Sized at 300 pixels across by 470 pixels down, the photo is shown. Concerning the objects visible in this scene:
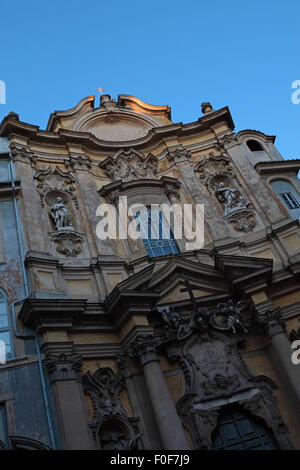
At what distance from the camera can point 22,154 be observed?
1525 cm

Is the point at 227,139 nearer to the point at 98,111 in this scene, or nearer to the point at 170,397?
the point at 98,111

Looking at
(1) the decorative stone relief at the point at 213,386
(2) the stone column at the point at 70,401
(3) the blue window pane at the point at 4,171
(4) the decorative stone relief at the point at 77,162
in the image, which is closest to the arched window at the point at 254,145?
(4) the decorative stone relief at the point at 77,162

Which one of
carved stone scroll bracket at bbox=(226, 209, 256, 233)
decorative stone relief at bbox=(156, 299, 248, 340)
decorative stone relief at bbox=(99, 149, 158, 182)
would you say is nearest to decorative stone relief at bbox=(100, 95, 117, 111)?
decorative stone relief at bbox=(99, 149, 158, 182)

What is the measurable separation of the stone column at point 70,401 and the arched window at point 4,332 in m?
1.00

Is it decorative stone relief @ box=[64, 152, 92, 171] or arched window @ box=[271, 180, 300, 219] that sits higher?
decorative stone relief @ box=[64, 152, 92, 171]

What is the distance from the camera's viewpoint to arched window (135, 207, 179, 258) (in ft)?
48.2

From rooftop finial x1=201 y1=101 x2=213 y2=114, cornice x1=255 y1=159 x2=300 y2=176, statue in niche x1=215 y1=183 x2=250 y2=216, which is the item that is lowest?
statue in niche x1=215 y1=183 x2=250 y2=216

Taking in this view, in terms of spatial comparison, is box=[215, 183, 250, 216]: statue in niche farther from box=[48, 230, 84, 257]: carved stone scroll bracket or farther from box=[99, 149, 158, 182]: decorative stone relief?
box=[48, 230, 84, 257]: carved stone scroll bracket

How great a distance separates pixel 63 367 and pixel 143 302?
260 centimetres

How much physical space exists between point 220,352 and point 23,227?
639 centimetres

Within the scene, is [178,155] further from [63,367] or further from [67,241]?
[63,367]

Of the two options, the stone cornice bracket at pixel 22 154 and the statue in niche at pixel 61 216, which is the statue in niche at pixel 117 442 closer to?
the statue in niche at pixel 61 216

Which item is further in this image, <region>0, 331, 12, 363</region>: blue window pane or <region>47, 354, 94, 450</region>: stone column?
<region>0, 331, 12, 363</region>: blue window pane

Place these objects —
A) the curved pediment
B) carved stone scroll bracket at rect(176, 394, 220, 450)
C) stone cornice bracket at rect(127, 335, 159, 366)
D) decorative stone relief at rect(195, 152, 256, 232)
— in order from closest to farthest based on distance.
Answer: carved stone scroll bracket at rect(176, 394, 220, 450)
stone cornice bracket at rect(127, 335, 159, 366)
decorative stone relief at rect(195, 152, 256, 232)
the curved pediment
